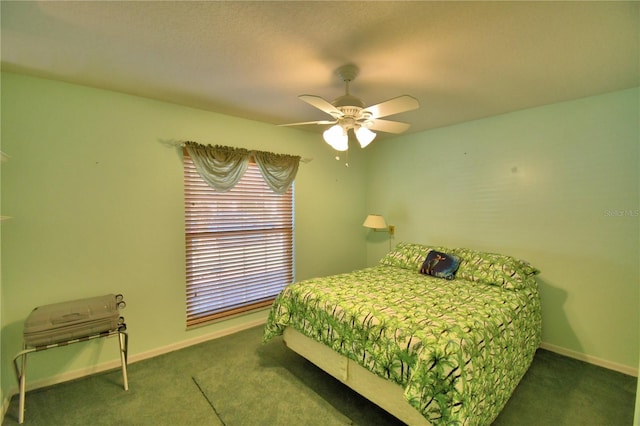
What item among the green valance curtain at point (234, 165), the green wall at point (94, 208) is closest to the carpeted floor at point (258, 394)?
the green wall at point (94, 208)

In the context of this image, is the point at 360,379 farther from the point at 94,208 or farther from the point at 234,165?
the point at 94,208

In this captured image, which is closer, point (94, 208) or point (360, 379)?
point (360, 379)

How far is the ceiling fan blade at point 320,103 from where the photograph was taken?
5.79 feet

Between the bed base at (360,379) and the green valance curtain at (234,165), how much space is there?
65.0 inches

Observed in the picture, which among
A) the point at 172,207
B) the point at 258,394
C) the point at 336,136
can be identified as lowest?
the point at 258,394

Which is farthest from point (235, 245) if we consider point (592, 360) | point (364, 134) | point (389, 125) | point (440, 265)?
point (592, 360)

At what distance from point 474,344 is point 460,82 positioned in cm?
194

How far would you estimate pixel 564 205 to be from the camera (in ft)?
8.85

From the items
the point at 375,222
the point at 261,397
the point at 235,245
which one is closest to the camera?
the point at 261,397

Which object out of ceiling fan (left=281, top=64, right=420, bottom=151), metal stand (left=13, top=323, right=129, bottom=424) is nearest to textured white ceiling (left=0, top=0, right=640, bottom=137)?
ceiling fan (left=281, top=64, right=420, bottom=151)

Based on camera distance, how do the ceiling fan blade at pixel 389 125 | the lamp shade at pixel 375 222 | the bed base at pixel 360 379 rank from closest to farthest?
the bed base at pixel 360 379 < the ceiling fan blade at pixel 389 125 < the lamp shade at pixel 375 222

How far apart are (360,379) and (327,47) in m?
2.21

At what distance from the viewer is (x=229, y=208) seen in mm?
3178

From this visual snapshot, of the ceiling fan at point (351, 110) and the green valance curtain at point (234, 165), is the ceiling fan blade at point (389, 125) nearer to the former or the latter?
the ceiling fan at point (351, 110)
